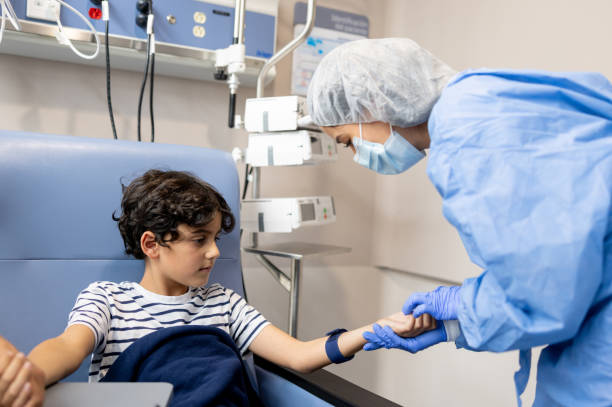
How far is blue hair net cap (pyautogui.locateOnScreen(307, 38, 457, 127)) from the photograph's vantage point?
1.10 m

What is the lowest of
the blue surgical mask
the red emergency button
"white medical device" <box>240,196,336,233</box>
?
"white medical device" <box>240,196,336,233</box>

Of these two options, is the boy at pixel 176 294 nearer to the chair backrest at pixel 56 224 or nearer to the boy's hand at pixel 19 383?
the chair backrest at pixel 56 224

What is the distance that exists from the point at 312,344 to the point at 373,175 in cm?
153

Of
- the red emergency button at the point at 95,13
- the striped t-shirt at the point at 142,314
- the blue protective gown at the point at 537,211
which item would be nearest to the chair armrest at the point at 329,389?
the striped t-shirt at the point at 142,314

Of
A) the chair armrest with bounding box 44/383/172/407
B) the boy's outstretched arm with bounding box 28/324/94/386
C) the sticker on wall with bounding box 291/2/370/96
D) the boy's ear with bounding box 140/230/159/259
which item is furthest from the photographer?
the sticker on wall with bounding box 291/2/370/96

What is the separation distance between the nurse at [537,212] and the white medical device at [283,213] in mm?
881

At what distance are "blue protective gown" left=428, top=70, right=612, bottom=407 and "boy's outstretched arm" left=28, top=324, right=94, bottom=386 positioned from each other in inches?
27.7

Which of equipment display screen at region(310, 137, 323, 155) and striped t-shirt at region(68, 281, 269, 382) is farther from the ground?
equipment display screen at region(310, 137, 323, 155)

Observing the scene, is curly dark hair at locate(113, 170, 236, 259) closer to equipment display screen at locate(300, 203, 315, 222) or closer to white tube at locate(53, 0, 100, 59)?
equipment display screen at locate(300, 203, 315, 222)

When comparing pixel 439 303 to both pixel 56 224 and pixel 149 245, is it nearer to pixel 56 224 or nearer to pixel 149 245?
pixel 149 245

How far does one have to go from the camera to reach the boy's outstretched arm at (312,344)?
3.59 ft

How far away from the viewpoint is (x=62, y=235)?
1241 mm

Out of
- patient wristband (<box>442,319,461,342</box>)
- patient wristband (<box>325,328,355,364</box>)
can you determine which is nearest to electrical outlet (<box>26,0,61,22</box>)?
patient wristband (<box>325,328,355,364</box>)

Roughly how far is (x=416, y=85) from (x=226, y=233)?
0.62 meters
